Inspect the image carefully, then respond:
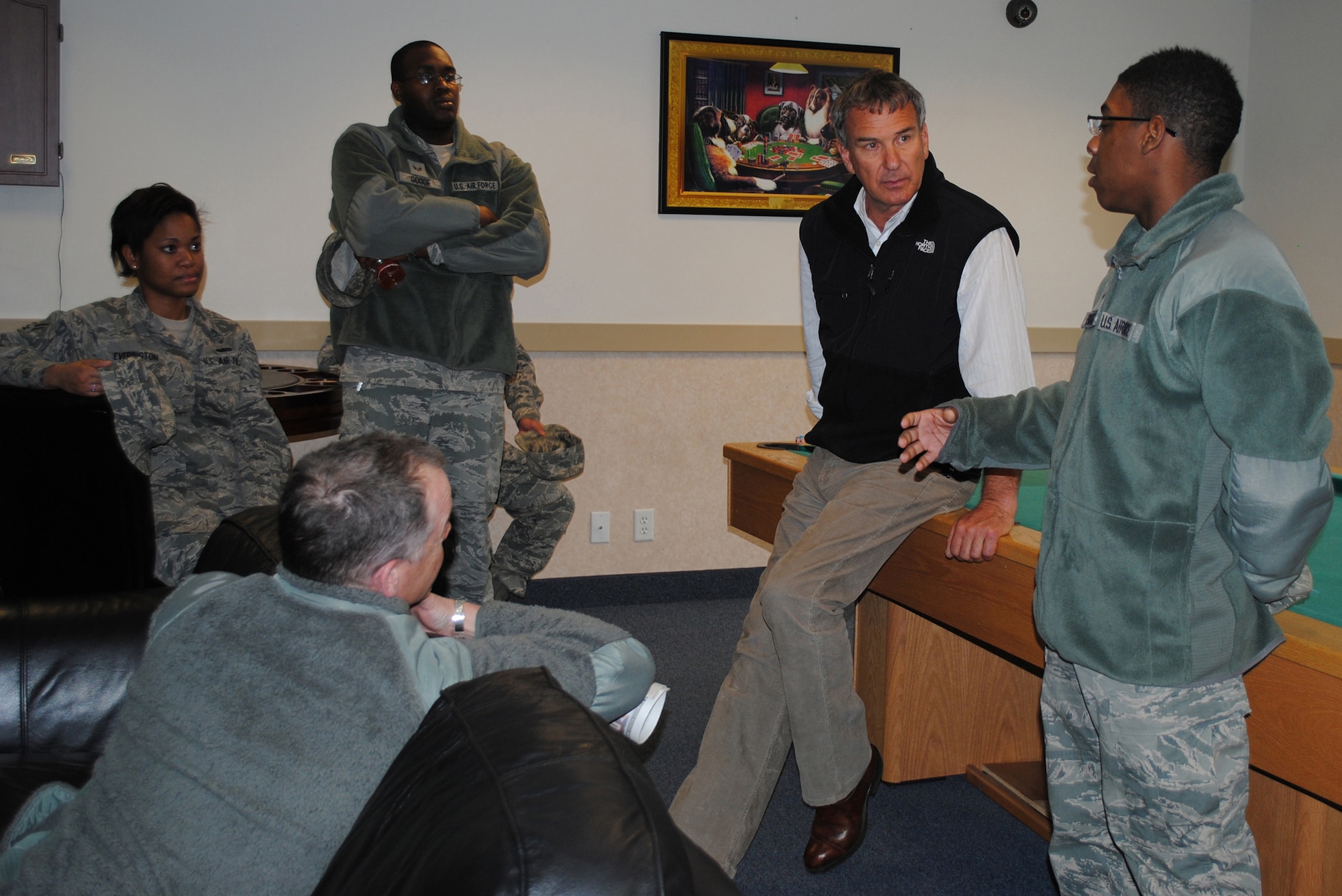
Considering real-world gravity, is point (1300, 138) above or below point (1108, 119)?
above

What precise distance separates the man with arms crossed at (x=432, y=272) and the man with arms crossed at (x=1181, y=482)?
175 centimetres

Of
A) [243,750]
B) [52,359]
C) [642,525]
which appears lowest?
[642,525]

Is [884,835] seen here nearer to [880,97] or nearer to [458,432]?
[458,432]

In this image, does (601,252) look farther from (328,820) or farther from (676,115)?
(328,820)

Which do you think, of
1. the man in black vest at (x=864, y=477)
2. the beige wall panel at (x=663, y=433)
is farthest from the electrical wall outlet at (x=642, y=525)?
the man in black vest at (x=864, y=477)

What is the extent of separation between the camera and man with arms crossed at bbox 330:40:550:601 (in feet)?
9.03

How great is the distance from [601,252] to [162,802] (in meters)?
3.19

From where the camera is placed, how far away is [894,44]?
4.14m

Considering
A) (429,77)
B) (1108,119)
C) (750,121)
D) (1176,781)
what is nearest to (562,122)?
(750,121)

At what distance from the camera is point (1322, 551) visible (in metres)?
1.95

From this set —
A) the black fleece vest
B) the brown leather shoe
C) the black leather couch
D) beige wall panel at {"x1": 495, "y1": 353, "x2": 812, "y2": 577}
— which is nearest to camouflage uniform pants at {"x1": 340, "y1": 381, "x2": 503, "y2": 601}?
the black leather couch

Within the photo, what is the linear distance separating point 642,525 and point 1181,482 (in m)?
2.89

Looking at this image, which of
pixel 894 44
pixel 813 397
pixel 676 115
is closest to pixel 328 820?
pixel 813 397

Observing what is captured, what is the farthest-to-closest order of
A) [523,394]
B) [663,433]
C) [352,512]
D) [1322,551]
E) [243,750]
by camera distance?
[663,433]
[523,394]
[1322,551]
[352,512]
[243,750]
